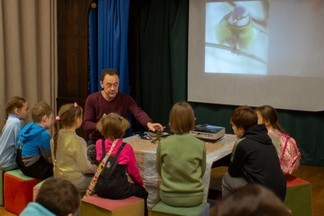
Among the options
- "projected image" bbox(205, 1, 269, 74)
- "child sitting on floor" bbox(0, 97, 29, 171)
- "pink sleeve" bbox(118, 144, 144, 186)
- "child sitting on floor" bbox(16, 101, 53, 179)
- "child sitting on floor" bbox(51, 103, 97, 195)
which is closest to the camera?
"pink sleeve" bbox(118, 144, 144, 186)

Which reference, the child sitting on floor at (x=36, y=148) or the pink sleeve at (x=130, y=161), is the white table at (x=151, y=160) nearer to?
the pink sleeve at (x=130, y=161)

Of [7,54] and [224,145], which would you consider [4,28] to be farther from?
[224,145]

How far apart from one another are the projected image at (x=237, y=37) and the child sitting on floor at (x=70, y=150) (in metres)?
2.71

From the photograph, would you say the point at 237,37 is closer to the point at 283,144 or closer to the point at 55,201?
the point at 283,144

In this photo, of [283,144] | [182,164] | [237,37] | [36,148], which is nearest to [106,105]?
[36,148]

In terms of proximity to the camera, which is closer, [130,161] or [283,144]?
[130,161]

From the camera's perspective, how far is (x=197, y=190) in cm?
271


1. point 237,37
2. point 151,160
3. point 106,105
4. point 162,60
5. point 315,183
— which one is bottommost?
point 315,183

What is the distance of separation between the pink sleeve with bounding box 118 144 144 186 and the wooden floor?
130 cm

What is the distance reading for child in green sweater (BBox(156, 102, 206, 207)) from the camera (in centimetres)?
268

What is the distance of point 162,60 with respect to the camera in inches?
228

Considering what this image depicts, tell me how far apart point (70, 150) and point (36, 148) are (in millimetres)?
534

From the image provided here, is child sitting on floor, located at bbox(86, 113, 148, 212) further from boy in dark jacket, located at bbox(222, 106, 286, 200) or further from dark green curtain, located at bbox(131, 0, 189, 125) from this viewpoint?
dark green curtain, located at bbox(131, 0, 189, 125)

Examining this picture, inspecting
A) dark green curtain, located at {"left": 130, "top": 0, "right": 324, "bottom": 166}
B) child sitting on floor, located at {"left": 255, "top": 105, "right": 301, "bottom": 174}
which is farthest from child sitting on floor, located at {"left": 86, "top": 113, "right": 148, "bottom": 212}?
dark green curtain, located at {"left": 130, "top": 0, "right": 324, "bottom": 166}
